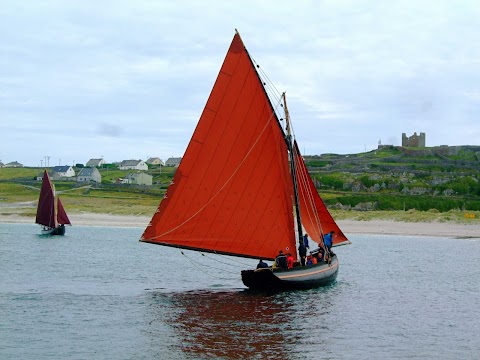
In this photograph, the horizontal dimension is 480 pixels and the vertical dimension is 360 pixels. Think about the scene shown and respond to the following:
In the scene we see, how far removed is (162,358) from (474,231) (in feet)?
258

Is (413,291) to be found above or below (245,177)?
below

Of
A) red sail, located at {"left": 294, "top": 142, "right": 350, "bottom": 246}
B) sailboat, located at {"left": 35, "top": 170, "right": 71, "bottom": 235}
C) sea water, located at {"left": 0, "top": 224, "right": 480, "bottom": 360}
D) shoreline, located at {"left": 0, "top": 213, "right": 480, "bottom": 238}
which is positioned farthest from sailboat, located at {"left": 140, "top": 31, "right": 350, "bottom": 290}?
sailboat, located at {"left": 35, "top": 170, "right": 71, "bottom": 235}

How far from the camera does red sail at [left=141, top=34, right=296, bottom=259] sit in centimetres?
4425

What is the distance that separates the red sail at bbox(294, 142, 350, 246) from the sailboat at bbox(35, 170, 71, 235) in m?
59.5

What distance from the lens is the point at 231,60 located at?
4425 centimetres

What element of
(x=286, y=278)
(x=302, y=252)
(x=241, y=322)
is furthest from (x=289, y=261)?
(x=241, y=322)

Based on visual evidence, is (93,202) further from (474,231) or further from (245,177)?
(245,177)

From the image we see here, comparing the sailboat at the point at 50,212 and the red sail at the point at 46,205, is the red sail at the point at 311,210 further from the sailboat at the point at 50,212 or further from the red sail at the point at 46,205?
the red sail at the point at 46,205

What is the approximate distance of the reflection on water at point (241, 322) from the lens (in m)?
32.9

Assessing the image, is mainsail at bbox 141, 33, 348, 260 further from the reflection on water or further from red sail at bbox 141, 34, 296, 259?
the reflection on water

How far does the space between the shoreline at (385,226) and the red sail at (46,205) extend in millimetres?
13341

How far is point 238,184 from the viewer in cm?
4528

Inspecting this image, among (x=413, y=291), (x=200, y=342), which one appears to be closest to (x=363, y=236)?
(x=413, y=291)

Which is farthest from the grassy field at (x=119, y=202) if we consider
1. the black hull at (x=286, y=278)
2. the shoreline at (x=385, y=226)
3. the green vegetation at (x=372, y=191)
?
the black hull at (x=286, y=278)
